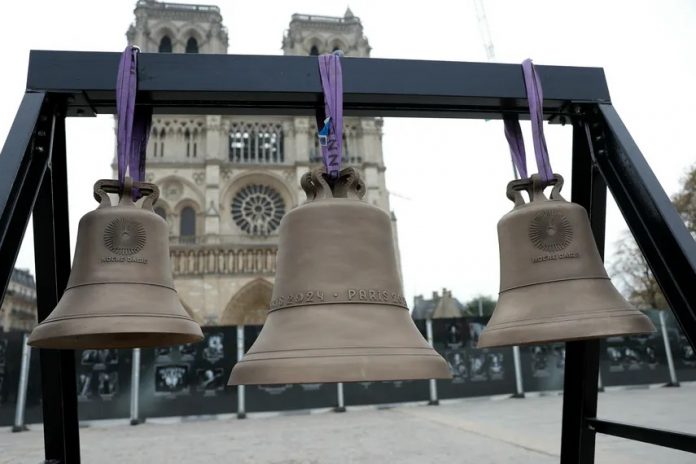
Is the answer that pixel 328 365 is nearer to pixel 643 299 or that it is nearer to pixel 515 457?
pixel 515 457

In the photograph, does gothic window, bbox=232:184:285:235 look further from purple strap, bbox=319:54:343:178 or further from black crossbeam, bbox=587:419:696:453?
purple strap, bbox=319:54:343:178

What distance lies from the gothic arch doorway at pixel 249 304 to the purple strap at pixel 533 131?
88.6ft

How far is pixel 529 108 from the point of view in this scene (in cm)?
208

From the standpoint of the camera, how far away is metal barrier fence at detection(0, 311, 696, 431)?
9906 millimetres

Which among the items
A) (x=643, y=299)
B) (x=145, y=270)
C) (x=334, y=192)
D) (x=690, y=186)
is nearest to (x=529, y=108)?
(x=334, y=192)

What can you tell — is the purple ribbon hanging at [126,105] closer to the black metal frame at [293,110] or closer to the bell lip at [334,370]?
the black metal frame at [293,110]

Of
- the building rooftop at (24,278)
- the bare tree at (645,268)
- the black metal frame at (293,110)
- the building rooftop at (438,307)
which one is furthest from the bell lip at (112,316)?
the building rooftop at (24,278)

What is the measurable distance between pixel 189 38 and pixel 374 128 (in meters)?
13.0

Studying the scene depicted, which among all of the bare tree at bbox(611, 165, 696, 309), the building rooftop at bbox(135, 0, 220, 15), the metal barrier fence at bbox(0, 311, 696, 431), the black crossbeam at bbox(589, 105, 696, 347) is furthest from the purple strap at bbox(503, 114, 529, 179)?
the building rooftop at bbox(135, 0, 220, 15)

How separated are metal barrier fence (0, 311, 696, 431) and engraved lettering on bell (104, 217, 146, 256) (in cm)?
793

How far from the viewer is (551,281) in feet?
6.04

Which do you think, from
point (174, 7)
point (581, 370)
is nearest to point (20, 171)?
point (581, 370)

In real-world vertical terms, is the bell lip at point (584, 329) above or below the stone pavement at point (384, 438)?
above

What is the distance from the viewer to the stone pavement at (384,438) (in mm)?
4938
